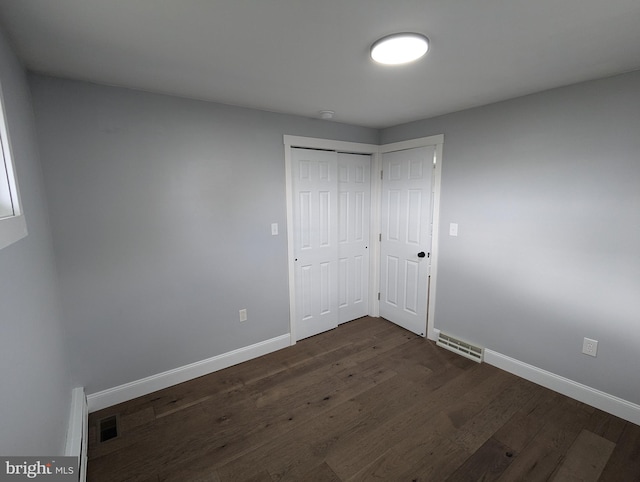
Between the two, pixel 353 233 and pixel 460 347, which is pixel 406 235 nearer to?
pixel 353 233

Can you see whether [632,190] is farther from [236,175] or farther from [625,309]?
[236,175]

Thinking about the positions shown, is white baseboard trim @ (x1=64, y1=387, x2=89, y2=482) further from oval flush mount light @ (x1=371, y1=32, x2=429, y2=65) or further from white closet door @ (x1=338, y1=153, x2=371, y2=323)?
oval flush mount light @ (x1=371, y1=32, x2=429, y2=65)

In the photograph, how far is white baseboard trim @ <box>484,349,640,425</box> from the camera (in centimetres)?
195

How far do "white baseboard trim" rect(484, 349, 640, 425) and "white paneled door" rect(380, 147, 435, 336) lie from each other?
2.57 ft

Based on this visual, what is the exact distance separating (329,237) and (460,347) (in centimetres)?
174

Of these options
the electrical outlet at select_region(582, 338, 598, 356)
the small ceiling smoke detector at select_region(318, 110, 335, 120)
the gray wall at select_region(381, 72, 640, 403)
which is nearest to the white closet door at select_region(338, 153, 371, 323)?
the small ceiling smoke detector at select_region(318, 110, 335, 120)

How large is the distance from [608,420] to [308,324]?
2465mm

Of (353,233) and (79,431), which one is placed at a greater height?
(353,233)

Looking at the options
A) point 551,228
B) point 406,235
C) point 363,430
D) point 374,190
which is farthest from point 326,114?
point 363,430

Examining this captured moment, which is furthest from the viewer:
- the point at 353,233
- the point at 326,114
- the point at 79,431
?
the point at 353,233

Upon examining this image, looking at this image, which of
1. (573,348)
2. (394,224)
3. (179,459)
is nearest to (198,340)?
(179,459)

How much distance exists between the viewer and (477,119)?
8.35 ft

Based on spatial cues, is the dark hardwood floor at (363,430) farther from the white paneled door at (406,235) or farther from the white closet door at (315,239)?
the white paneled door at (406,235)

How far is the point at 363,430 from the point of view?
1923mm
